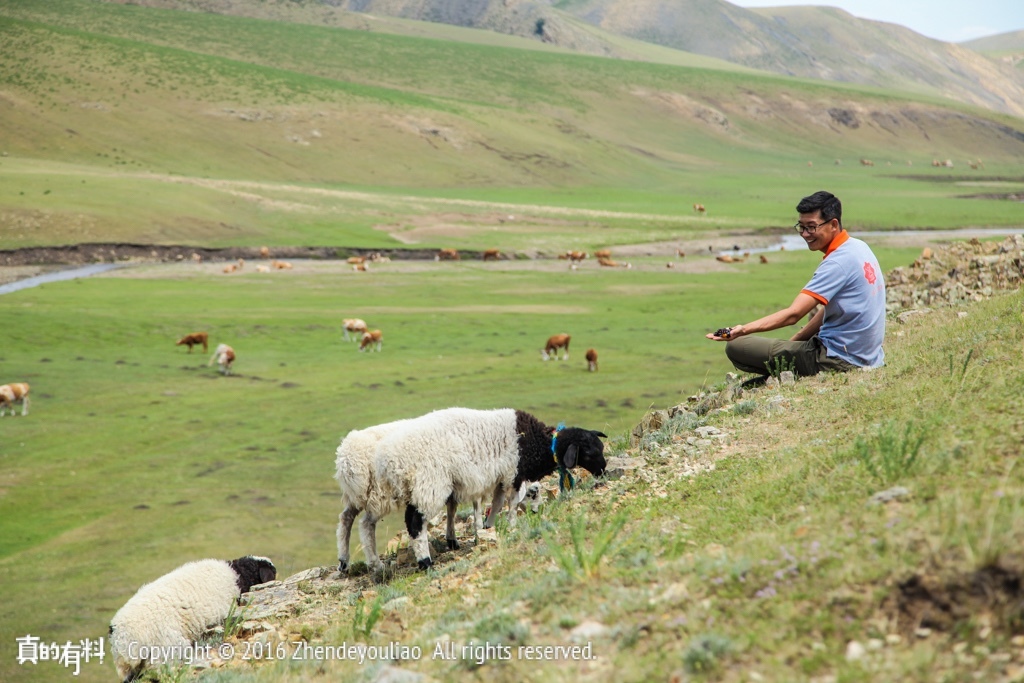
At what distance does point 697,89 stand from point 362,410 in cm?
15311

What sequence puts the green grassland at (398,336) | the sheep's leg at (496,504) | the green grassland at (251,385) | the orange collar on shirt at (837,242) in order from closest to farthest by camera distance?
the green grassland at (398,336), the orange collar on shirt at (837,242), the sheep's leg at (496,504), the green grassland at (251,385)

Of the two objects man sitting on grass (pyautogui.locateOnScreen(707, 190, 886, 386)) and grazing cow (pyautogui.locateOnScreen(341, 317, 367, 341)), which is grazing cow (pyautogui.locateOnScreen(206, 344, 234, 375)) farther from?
man sitting on grass (pyautogui.locateOnScreen(707, 190, 886, 386))

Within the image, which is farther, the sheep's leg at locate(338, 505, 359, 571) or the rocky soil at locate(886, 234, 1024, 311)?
the rocky soil at locate(886, 234, 1024, 311)

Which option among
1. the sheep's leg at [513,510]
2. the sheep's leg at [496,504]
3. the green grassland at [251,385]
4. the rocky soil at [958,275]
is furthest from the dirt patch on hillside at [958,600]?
the rocky soil at [958,275]

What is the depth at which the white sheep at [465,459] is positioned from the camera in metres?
8.40

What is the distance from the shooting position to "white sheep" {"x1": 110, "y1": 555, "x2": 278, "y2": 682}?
8.93 metres

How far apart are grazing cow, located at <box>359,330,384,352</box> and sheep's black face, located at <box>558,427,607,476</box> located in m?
21.9

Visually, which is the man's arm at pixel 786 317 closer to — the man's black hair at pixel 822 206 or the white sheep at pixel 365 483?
the man's black hair at pixel 822 206

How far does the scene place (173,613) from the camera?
30.6 feet

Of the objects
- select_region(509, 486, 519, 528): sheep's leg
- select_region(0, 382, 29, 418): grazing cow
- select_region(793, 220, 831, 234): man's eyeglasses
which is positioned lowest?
select_region(0, 382, 29, 418): grazing cow

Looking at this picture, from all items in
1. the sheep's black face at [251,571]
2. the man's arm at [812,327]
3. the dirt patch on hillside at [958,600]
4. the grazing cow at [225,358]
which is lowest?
the grazing cow at [225,358]

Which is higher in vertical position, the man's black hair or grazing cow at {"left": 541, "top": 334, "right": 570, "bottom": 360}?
the man's black hair

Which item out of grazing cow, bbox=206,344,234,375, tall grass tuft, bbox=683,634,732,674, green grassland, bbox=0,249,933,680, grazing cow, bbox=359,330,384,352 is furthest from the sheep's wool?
grazing cow, bbox=359,330,384,352

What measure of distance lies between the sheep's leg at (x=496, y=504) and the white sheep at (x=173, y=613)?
8.75ft
